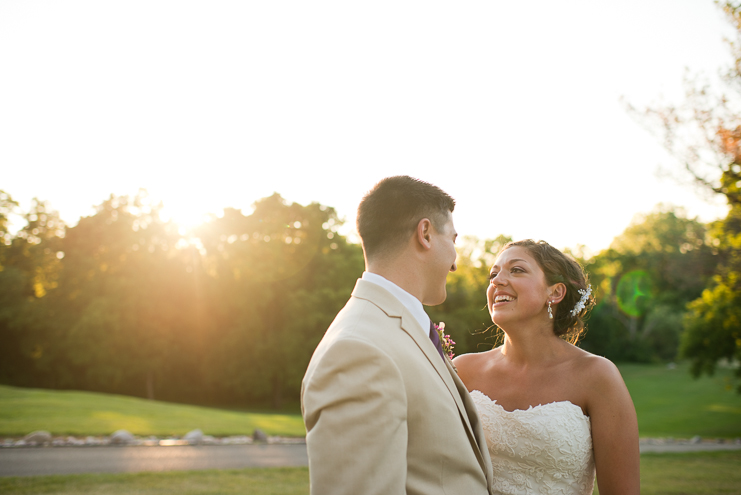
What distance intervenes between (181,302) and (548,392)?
33.2m

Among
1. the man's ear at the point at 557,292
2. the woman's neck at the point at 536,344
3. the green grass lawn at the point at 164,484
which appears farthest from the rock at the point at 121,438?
the man's ear at the point at 557,292

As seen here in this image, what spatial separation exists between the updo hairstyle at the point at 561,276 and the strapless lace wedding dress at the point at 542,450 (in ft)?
2.68

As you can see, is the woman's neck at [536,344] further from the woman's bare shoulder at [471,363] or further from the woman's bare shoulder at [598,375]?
the woman's bare shoulder at [471,363]

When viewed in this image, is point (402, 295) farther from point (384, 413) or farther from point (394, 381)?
point (384, 413)

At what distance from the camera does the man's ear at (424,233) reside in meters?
2.68

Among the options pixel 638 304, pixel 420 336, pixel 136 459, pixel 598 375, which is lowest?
pixel 638 304

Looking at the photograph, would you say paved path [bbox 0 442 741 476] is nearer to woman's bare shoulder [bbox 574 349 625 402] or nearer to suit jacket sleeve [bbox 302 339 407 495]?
woman's bare shoulder [bbox 574 349 625 402]

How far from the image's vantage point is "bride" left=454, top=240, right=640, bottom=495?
3686mm

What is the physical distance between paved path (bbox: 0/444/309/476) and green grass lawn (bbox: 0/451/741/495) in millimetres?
748

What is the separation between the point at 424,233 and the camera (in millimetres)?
2699

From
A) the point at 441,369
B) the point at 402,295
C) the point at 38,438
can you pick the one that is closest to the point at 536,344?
the point at 441,369

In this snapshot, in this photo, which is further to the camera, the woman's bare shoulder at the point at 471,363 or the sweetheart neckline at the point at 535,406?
the woman's bare shoulder at the point at 471,363

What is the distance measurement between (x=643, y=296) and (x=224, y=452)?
2315 inches

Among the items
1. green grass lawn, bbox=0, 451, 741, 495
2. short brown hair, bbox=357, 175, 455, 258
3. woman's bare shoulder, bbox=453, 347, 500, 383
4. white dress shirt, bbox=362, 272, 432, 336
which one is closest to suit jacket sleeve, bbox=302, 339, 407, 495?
white dress shirt, bbox=362, 272, 432, 336
